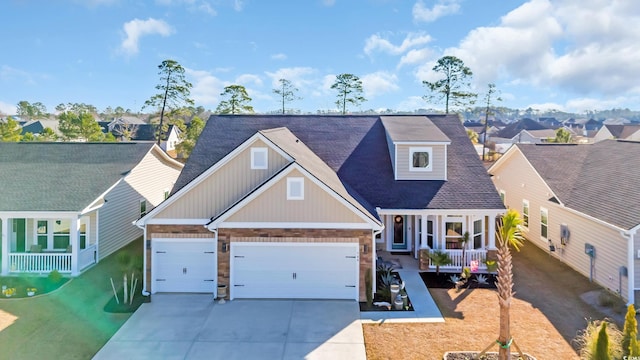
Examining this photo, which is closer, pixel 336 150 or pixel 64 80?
pixel 336 150

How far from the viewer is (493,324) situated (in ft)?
34.9

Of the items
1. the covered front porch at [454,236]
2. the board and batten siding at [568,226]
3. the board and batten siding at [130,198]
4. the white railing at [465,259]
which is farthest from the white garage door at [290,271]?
the board and batten siding at [568,226]

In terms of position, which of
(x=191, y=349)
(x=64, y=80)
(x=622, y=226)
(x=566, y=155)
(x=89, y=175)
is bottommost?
(x=191, y=349)

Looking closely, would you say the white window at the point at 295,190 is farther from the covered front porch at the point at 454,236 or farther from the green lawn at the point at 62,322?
the green lawn at the point at 62,322

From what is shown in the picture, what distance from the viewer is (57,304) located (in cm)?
1227

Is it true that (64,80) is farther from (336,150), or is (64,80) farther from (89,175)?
(336,150)

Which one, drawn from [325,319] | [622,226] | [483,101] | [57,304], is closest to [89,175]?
[57,304]

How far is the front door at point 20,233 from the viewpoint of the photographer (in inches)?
633

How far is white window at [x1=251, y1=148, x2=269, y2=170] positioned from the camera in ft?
43.7

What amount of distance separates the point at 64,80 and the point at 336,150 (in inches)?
1264

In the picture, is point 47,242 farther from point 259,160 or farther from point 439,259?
point 439,259

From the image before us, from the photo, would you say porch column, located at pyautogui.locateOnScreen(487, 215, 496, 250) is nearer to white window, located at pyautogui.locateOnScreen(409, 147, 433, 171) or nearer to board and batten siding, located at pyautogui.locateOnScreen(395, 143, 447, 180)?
board and batten siding, located at pyautogui.locateOnScreen(395, 143, 447, 180)

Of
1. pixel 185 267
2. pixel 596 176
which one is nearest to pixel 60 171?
pixel 185 267

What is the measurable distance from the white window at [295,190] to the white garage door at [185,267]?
3225 mm
